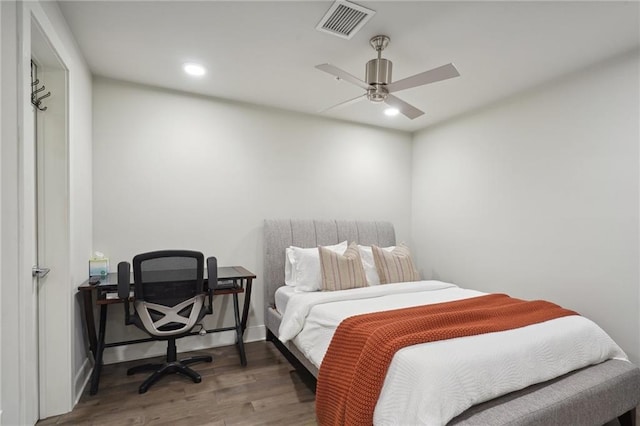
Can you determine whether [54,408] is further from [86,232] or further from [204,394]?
[86,232]

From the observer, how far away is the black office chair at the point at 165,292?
2.33 metres

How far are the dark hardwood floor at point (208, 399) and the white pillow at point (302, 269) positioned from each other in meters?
0.72

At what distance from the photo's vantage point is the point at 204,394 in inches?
95.6

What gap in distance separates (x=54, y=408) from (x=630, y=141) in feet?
14.6

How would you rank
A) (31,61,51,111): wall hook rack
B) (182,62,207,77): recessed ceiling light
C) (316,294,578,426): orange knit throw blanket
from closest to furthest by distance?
(316,294,578,426): orange knit throw blanket
(31,61,51,111): wall hook rack
(182,62,207,77): recessed ceiling light

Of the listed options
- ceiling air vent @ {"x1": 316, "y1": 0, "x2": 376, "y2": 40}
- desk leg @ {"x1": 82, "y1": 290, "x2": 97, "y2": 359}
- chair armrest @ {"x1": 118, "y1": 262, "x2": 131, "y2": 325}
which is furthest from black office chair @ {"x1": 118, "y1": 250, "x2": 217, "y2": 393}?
ceiling air vent @ {"x1": 316, "y1": 0, "x2": 376, "y2": 40}

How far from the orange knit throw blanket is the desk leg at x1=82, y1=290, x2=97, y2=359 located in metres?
1.77

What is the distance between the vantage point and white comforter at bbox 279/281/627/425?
4.88 feet

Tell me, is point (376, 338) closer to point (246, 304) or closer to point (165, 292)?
point (165, 292)

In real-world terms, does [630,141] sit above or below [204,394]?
above

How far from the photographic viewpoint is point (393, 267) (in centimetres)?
338

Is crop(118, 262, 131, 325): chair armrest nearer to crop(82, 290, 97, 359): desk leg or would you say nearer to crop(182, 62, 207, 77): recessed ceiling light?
crop(82, 290, 97, 359): desk leg

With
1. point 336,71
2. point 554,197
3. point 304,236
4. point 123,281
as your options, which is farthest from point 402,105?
point 123,281

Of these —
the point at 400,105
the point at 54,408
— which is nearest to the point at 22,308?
the point at 54,408
